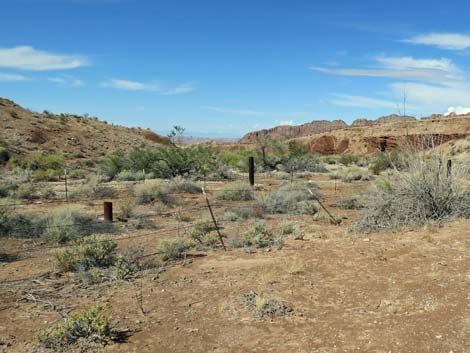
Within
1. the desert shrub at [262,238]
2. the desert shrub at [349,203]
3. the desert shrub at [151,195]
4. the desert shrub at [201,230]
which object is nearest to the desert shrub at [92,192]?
the desert shrub at [151,195]

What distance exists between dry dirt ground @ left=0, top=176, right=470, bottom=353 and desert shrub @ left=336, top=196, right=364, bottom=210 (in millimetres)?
6498

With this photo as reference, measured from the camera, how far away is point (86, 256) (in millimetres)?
9258

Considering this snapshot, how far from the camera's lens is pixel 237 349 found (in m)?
5.54

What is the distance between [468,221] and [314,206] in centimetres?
596

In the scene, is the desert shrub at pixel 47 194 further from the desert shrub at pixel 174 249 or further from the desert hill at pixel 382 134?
the desert hill at pixel 382 134

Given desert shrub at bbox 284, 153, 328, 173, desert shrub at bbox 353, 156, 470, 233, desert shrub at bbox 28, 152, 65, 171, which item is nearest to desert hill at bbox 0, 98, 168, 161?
desert shrub at bbox 28, 152, 65, 171

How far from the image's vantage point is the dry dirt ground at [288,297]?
564 cm

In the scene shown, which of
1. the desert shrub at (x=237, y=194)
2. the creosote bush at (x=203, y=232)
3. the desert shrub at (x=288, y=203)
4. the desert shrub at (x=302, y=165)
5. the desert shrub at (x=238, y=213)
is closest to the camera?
the creosote bush at (x=203, y=232)

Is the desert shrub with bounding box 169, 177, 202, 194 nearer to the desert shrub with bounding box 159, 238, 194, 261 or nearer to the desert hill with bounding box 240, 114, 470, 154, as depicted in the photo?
the desert shrub with bounding box 159, 238, 194, 261

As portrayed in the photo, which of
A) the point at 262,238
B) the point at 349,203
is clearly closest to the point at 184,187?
the point at 349,203

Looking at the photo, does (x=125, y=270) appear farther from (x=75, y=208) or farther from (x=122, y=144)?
(x=122, y=144)

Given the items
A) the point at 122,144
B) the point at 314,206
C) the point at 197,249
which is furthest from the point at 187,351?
the point at 122,144

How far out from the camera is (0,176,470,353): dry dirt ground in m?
5.64

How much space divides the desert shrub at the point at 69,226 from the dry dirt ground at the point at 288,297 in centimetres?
144
